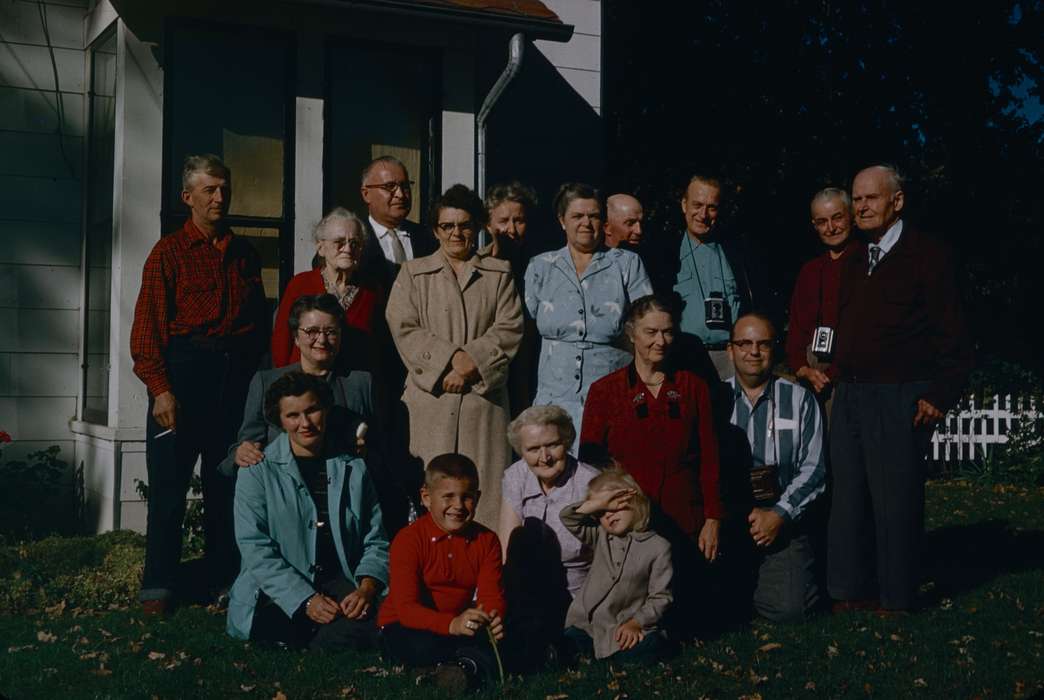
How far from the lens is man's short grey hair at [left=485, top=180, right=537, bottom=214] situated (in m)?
6.36

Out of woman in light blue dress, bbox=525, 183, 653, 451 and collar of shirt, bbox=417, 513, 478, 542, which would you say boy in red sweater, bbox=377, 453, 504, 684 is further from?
woman in light blue dress, bbox=525, 183, 653, 451

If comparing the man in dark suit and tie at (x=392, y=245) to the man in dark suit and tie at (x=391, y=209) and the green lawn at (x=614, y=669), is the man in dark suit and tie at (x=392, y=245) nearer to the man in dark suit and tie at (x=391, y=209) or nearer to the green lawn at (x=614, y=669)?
the man in dark suit and tie at (x=391, y=209)

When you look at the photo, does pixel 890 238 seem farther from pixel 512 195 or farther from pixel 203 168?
pixel 203 168

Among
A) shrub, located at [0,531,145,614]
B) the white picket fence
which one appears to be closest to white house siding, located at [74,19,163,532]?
shrub, located at [0,531,145,614]

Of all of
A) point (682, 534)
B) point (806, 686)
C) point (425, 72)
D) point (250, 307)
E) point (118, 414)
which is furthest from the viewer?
point (425, 72)

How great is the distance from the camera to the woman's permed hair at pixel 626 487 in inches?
205

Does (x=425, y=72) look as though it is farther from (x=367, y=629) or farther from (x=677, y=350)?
(x=367, y=629)

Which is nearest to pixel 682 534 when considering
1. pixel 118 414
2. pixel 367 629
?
pixel 367 629

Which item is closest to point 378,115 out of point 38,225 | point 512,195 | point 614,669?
point 512,195

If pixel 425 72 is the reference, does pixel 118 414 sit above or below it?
below

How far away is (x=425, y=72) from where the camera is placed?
27.5 ft

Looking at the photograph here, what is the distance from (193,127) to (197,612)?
3343 mm

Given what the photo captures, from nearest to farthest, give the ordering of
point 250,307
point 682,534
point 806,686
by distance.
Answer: point 806,686 < point 682,534 < point 250,307

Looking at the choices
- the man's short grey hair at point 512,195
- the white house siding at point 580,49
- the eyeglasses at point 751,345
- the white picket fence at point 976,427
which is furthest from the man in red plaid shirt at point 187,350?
the white picket fence at point 976,427
